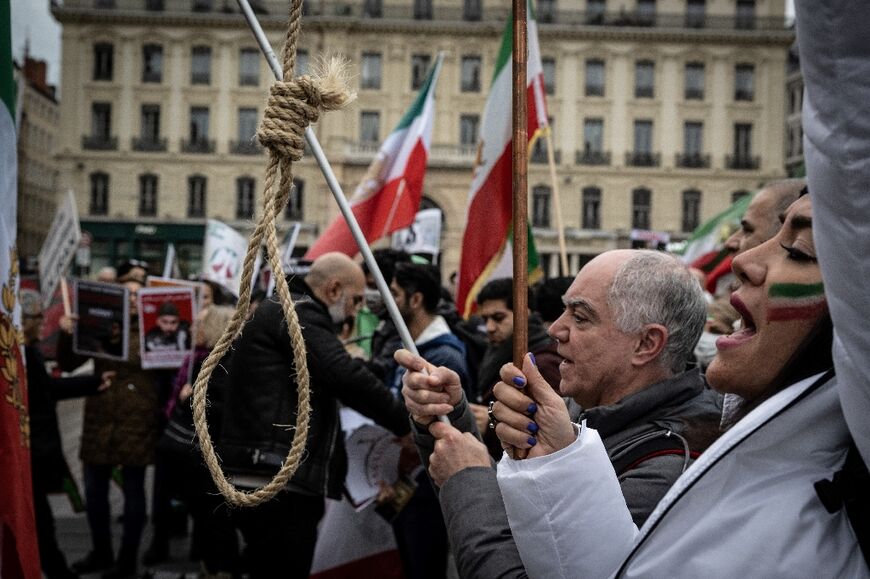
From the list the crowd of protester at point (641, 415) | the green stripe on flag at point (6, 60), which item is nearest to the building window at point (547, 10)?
the crowd of protester at point (641, 415)

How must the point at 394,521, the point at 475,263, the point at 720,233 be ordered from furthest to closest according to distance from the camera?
the point at 720,233, the point at 475,263, the point at 394,521

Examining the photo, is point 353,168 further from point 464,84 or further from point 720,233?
point 720,233

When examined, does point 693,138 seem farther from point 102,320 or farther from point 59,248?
point 102,320

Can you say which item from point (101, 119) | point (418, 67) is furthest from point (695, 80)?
point (101, 119)

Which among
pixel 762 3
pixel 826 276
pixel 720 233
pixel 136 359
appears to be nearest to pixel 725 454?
pixel 826 276

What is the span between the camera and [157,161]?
3828cm

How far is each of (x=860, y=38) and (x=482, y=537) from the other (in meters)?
1.08

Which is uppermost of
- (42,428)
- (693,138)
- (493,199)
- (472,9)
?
(472,9)

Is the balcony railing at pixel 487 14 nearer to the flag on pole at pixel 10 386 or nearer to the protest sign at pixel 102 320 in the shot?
the protest sign at pixel 102 320

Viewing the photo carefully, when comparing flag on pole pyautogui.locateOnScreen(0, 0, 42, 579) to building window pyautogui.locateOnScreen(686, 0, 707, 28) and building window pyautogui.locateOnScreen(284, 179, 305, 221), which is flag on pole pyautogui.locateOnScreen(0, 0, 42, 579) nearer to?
building window pyautogui.locateOnScreen(284, 179, 305, 221)

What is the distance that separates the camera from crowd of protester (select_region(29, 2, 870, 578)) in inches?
43.1

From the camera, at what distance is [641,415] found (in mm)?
1916

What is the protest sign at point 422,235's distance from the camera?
1019cm

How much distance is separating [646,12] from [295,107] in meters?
40.9
